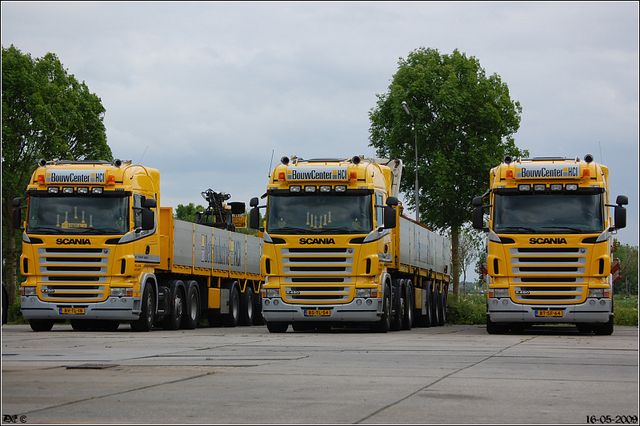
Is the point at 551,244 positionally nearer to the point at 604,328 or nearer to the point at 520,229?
the point at 520,229

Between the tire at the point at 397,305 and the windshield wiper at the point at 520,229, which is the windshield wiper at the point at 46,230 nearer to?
the tire at the point at 397,305

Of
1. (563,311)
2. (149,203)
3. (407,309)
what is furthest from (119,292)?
(563,311)

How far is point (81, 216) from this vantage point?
72.5 ft

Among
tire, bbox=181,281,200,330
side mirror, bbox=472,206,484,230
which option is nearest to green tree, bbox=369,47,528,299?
tire, bbox=181,281,200,330

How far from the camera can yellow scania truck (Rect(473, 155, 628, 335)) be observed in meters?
21.0

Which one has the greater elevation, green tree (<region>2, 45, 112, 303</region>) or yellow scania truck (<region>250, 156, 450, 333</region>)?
green tree (<region>2, 45, 112, 303</region>)

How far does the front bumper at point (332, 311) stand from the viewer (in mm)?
21656

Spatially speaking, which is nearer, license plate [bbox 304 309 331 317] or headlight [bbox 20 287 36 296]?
license plate [bbox 304 309 331 317]

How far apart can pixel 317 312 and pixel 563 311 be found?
17.9 ft

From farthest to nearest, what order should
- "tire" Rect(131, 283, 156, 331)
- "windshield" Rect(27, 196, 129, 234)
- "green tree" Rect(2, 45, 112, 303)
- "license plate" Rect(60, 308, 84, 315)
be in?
"green tree" Rect(2, 45, 112, 303)
"tire" Rect(131, 283, 156, 331)
"license plate" Rect(60, 308, 84, 315)
"windshield" Rect(27, 196, 129, 234)

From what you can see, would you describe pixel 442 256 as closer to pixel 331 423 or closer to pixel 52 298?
pixel 52 298

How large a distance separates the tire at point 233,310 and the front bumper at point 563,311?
441 inches

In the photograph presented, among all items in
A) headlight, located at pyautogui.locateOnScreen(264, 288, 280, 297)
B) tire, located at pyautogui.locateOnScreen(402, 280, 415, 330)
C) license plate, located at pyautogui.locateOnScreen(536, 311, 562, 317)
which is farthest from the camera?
tire, located at pyautogui.locateOnScreen(402, 280, 415, 330)

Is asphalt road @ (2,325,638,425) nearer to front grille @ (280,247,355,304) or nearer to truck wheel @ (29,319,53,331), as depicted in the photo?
front grille @ (280,247,355,304)
